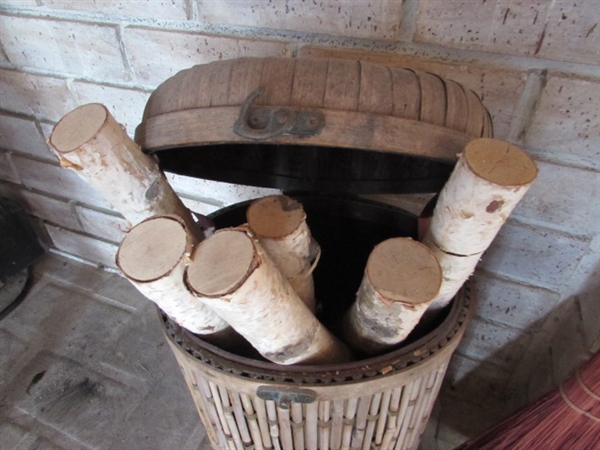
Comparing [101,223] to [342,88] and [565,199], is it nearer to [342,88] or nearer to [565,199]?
[342,88]

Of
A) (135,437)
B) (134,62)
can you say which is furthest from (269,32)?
(135,437)

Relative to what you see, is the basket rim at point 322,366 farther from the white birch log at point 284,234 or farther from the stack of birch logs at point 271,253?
the white birch log at point 284,234

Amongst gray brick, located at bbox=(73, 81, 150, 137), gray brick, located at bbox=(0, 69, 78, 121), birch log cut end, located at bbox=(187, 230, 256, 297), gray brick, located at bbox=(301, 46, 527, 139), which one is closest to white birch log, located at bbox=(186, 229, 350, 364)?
birch log cut end, located at bbox=(187, 230, 256, 297)

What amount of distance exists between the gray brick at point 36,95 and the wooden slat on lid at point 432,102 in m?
0.91

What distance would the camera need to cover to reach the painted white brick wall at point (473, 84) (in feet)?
2.08

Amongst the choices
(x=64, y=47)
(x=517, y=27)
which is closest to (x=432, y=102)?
(x=517, y=27)

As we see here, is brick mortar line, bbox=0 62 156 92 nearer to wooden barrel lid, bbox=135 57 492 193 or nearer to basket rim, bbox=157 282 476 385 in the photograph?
wooden barrel lid, bbox=135 57 492 193

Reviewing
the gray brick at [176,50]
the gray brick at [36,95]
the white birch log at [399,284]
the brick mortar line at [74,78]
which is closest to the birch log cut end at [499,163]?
the white birch log at [399,284]

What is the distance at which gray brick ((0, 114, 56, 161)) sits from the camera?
121 centimetres

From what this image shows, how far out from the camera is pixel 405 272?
47 cm

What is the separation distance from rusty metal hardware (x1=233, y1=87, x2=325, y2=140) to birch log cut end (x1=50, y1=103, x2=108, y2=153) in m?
0.16

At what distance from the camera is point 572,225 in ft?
2.42


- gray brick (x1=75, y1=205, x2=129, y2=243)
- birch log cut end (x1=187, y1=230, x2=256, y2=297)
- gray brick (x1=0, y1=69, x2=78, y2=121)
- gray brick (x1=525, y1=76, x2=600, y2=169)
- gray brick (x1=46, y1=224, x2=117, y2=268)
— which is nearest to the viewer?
birch log cut end (x1=187, y1=230, x2=256, y2=297)

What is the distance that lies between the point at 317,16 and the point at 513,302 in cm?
64
